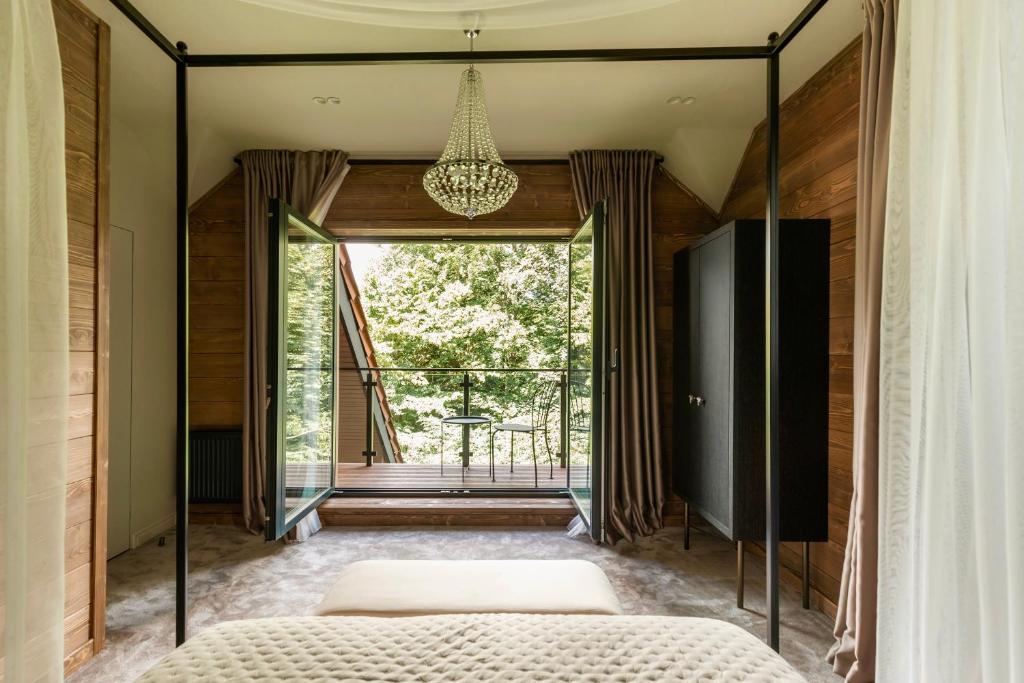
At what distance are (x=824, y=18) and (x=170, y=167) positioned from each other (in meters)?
3.70

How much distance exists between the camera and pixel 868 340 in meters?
1.88

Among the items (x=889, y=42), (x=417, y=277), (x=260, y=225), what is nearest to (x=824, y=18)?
(x=889, y=42)

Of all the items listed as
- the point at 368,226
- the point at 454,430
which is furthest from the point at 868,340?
the point at 454,430

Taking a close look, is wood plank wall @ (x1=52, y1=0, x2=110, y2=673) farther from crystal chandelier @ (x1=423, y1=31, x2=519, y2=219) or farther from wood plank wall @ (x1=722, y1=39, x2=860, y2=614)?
wood plank wall @ (x1=722, y1=39, x2=860, y2=614)

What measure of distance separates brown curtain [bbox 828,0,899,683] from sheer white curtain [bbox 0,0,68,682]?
2.26 m

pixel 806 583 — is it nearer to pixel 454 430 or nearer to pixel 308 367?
pixel 308 367

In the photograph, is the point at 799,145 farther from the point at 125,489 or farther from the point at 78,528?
the point at 125,489

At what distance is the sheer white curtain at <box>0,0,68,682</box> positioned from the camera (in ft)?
3.08

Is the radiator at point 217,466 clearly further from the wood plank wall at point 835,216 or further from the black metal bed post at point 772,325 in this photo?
the wood plank wall at point 835,216

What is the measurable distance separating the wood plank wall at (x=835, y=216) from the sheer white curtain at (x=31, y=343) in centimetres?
271

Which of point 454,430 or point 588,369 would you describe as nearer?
point 588,369

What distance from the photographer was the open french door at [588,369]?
9.86ft

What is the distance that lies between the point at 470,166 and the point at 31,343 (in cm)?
174

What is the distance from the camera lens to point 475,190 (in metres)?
2.46
